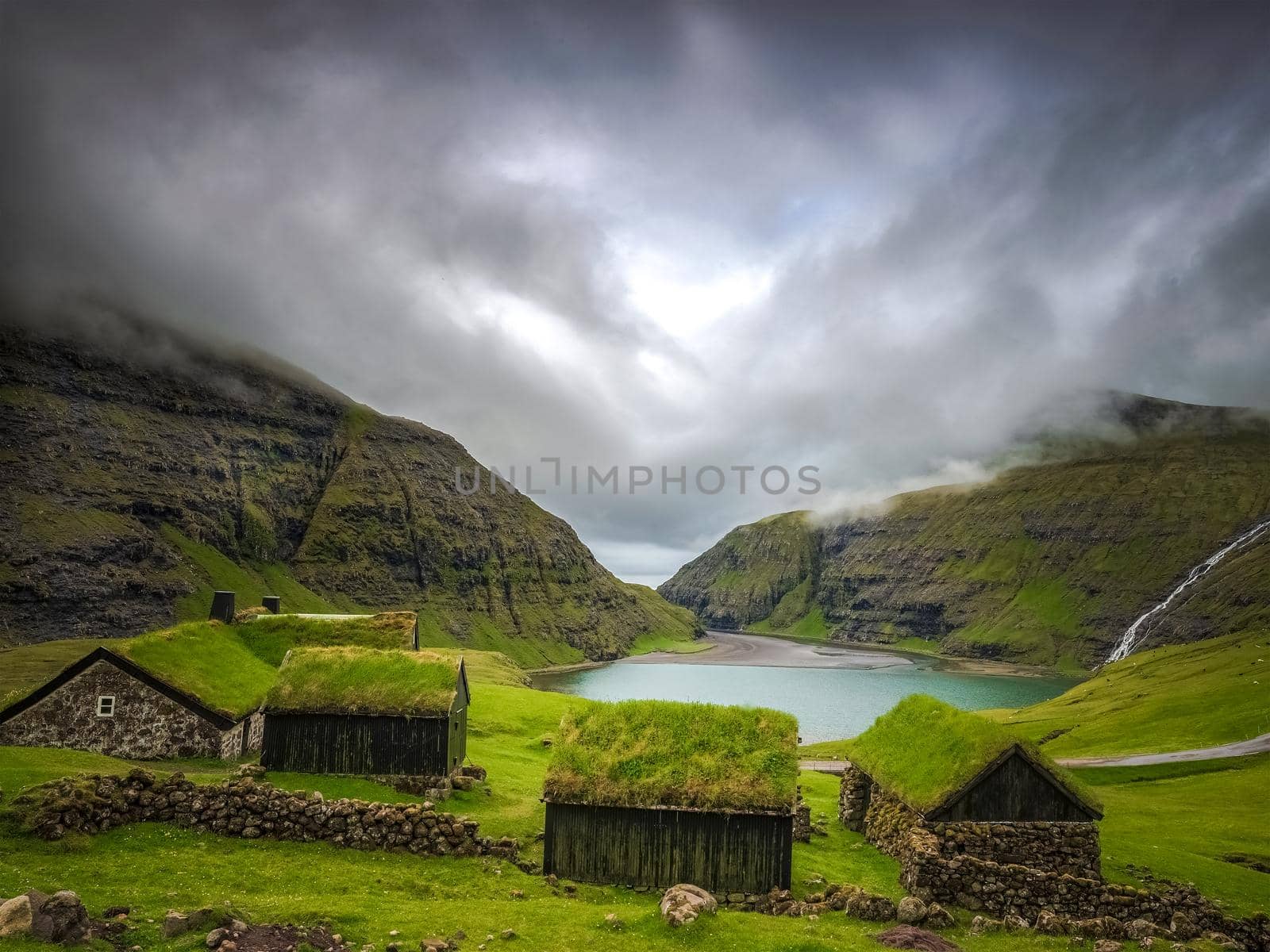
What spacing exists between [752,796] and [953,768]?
30.9ft

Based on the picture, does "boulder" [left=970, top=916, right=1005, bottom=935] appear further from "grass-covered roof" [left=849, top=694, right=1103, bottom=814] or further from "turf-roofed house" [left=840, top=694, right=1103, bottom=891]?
"grass-covered roof" [left=849, top=694, right=1103, bottom=814]

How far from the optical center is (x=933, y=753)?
3353cm

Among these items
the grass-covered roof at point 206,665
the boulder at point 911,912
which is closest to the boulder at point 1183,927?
the boulder at point 911,912

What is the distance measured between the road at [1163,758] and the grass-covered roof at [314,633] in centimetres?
3711

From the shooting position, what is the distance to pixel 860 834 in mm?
38531

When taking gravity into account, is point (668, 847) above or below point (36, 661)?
above

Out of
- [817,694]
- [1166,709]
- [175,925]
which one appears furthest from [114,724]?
[817,694]

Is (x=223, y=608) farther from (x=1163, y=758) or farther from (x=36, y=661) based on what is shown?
(x=36, y=661)

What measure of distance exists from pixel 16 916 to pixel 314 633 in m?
40.3

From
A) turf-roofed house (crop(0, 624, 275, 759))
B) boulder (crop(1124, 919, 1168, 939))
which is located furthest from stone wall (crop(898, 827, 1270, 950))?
turf-roofed house (crop(0, 624, 275, 759))

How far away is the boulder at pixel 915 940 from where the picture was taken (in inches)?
862

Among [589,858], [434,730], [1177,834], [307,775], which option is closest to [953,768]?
[589,858]

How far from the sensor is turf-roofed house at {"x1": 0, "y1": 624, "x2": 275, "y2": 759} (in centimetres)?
3962

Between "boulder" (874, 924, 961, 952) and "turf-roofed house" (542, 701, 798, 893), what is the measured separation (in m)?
6.03
